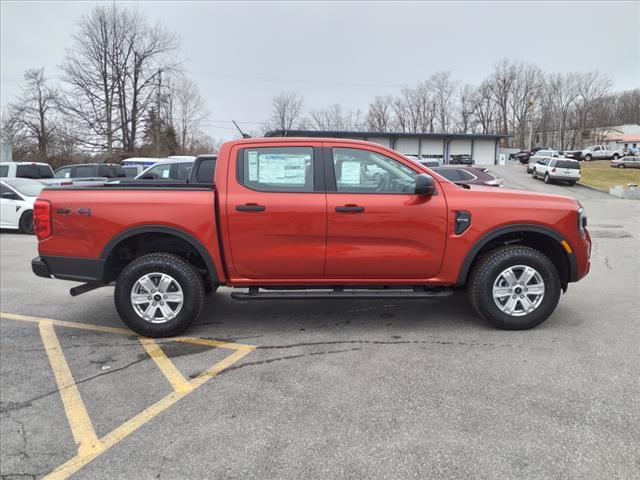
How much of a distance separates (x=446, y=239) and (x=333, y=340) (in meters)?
1.43

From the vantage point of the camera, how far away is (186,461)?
2.65 metres

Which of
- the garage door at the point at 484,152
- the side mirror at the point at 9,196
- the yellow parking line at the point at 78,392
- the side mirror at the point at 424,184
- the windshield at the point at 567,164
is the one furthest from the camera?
the garage door at the point at 484,152

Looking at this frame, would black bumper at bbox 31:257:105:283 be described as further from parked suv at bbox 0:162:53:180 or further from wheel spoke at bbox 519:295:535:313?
parked suv at bbox 0:162:53:180

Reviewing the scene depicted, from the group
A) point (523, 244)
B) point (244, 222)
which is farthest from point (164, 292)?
point (523, 244)

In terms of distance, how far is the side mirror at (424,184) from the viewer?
13.8ft

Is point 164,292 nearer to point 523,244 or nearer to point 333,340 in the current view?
point 333,340

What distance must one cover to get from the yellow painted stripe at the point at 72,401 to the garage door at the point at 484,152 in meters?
55.9

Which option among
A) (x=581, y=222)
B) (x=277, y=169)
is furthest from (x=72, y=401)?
(x=581, y=222)

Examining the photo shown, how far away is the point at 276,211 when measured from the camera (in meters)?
4.35

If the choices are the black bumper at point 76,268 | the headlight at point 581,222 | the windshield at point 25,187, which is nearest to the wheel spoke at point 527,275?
the headlight at point 581,222

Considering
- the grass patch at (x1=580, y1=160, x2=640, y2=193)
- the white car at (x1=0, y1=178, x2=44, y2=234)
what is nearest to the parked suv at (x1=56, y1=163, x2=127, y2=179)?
the white car at (x1=0, y1=178, x2=44, y2=234)

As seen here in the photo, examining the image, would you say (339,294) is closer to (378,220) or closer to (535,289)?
(378,220)

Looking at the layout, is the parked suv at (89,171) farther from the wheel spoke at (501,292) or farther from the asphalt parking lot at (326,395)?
the wheel spoke at (501,292)

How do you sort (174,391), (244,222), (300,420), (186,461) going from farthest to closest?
(244,222), (174,391), (300,420), (186,461)
